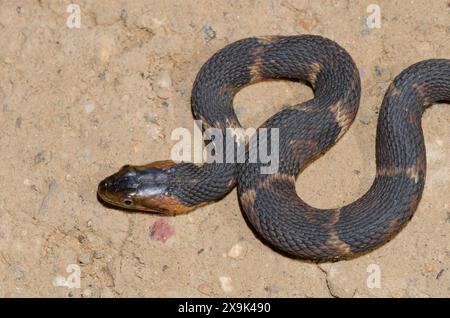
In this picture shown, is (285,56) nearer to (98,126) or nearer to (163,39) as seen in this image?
(163,39)

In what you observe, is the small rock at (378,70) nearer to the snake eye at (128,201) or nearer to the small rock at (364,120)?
the small rock at (364,120)

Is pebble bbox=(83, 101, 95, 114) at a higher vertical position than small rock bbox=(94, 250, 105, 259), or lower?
higher

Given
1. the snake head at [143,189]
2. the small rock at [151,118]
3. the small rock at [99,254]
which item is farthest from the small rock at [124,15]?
the small rock at [99,254]

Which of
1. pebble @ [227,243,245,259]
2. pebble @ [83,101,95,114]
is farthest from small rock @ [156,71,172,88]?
pebble @ [227,243,245,259]

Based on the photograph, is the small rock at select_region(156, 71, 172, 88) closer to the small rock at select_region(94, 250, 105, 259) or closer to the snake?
the snake

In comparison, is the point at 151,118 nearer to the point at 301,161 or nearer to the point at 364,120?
the point at 301,161
